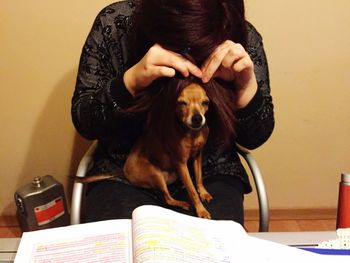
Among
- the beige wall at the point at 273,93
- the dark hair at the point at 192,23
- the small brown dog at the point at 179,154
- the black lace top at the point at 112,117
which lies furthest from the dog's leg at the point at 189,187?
the beige wall at the point at 273,93

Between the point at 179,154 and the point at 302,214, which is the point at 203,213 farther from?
the point at 302,214

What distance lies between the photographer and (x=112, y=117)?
33.3 inches

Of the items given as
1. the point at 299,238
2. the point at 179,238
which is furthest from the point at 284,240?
the point at 179,238

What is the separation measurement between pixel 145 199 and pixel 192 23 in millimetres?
367

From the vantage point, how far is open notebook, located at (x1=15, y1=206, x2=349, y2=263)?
535 mm

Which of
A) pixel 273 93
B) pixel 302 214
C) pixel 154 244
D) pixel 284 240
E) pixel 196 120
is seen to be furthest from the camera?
pixel 302 214

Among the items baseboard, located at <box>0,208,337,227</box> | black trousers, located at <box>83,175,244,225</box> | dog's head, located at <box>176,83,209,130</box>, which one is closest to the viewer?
dog's head, located at <box>176,83,209,130</box>

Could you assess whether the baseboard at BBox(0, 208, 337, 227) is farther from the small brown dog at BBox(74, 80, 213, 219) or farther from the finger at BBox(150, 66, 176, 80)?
the finger at BBox(150, 66, 176, 80)

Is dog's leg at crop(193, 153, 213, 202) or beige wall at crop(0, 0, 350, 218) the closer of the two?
dog's leg at crop(193, 153, 213, 202)

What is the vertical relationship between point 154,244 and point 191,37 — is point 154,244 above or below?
below

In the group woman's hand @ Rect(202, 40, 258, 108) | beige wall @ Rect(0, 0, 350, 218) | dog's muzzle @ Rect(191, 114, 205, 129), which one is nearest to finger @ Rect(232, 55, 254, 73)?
woman's hand @ Rect(202, 40, 258, 108)

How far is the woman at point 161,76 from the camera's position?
2.36ft

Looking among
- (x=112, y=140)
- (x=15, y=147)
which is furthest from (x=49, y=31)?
(x=112, y=140)

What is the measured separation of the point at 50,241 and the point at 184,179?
32 centimetres
